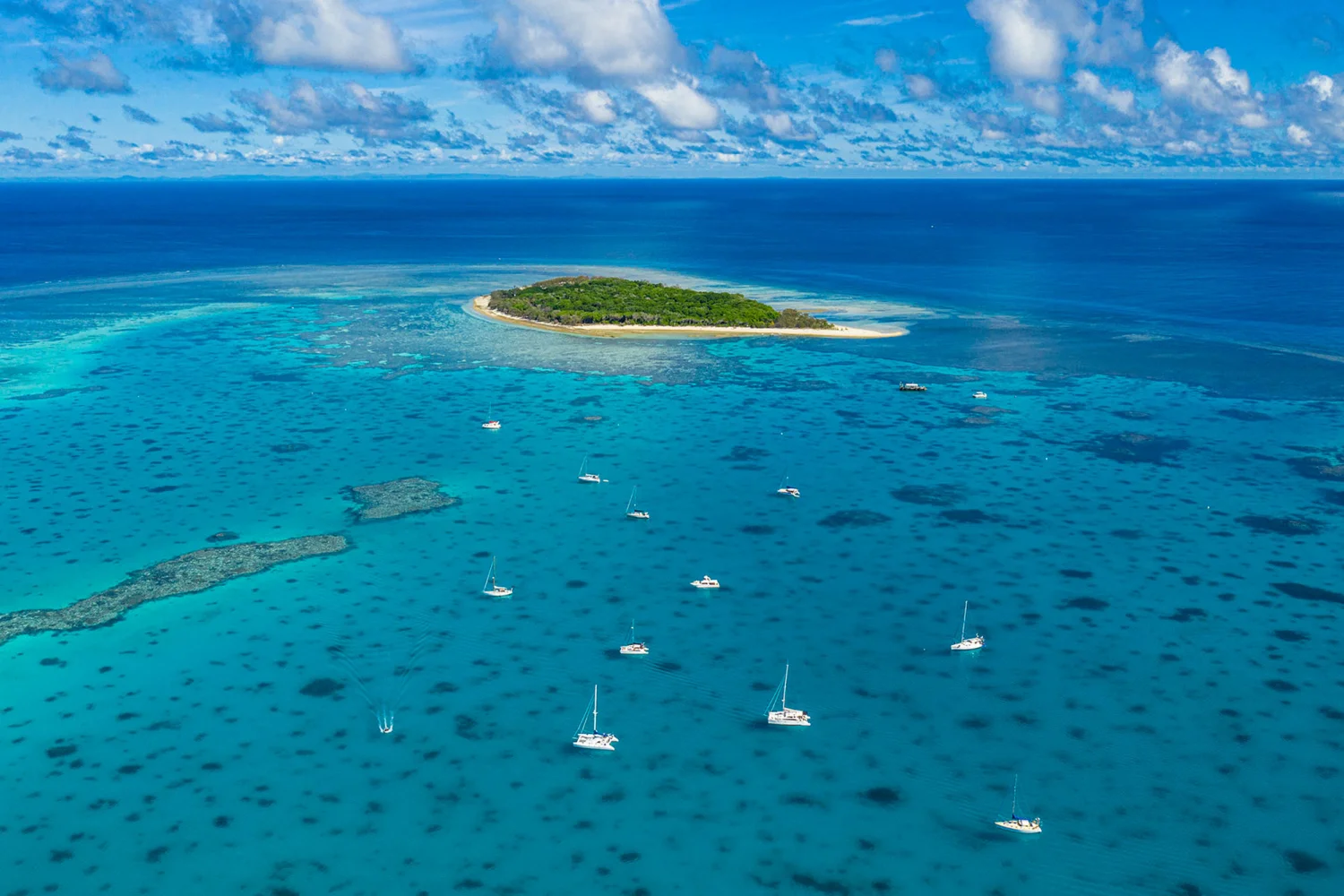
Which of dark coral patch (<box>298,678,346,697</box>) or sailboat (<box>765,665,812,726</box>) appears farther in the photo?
dark coral patch (<box>298,678,346,697</box>)

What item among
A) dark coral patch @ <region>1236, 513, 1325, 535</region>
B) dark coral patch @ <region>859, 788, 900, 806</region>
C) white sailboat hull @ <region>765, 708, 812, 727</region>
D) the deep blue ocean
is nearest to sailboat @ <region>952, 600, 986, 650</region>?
the deep blue ocean

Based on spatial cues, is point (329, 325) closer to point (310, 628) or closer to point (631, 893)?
point (310, 628)

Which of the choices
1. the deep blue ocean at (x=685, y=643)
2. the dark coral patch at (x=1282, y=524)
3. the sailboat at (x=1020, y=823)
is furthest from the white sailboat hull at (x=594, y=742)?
the dark coral patch at (x=1282, y=524)

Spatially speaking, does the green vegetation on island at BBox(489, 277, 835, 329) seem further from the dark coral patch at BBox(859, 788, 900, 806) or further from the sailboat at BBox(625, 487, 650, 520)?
the dark coral patch at BBox(859, 788, 900, 806)

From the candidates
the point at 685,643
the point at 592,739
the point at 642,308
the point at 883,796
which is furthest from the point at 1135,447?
the point at 642,308

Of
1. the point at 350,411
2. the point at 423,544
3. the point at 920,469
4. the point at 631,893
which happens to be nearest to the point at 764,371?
the point at 920,469

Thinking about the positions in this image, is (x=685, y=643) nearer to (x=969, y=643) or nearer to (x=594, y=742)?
(x=594, y=742)
